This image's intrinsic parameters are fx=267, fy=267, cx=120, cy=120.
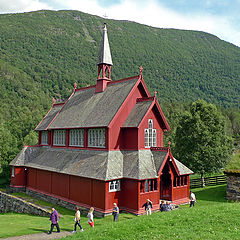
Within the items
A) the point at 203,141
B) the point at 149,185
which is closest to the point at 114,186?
the point at 149,185

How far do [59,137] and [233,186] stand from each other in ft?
68.7

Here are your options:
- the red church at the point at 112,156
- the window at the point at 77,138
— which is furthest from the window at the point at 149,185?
the window at the point at 77,138

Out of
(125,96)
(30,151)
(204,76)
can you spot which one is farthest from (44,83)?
(125,96)

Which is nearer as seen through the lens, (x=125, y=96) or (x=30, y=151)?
(x=125, y=96)

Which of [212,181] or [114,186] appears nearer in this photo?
[114,186]

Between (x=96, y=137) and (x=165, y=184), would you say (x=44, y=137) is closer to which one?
(x=96, y=137)

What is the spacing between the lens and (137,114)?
2659cm

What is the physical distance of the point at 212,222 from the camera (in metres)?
14.2

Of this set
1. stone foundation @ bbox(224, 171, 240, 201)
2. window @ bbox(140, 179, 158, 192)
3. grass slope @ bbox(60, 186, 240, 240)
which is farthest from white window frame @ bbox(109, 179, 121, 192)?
stone foundation @ bbox(224, 171, 240, 201)

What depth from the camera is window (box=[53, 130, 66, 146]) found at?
3309 centimetres

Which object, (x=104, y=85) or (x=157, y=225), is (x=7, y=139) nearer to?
(x=104, y=85)

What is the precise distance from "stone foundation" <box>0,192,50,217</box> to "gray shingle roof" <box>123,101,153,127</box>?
1140 cm

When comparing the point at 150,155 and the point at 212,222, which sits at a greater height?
the point at 150,155

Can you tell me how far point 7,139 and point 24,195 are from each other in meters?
21.5
